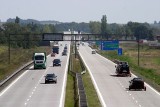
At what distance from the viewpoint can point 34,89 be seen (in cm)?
5975

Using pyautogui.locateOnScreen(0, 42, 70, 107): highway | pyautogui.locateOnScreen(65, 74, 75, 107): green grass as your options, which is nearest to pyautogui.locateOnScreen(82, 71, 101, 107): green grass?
pyautogui.locateOnScreen(65, 74, 75, 107): green grass

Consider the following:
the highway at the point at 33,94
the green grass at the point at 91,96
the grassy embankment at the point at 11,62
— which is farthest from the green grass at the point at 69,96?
the grassy embankment at the point at 11,62

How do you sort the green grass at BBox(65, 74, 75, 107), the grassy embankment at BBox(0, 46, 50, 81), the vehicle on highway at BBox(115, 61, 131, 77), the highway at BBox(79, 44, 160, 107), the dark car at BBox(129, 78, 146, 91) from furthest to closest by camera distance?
the grassy embankment at BBox(0, 46, 50, 81)
the vehicle on highway at BBox(115, 61, 131, 77)
the dark car at BBox(129, 78, 146, 91)
the highway at BBox(79, 44, 160, 107)
the green grass at BBox(65, 74, 75, 107)

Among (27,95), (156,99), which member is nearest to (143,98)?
(156,99)

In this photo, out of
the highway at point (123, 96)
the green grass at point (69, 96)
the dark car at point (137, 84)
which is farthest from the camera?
the dark car at point (137, 84)

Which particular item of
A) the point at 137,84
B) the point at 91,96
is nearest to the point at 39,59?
the point at 137,84

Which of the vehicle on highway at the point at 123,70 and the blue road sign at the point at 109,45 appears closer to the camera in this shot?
the vehicle on highway at the point at 123,70

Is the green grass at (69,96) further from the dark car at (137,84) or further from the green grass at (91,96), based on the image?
the dark car at (137,84)

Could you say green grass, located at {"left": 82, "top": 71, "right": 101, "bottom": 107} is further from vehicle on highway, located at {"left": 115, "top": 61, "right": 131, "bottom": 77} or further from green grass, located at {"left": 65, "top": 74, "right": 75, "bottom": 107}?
vehicle on highway, located at {"left": 115, "top": 61, "right": 131, "bottom": 77}

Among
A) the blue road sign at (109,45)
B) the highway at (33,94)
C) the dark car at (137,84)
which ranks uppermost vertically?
the blue road sign at (109,45)

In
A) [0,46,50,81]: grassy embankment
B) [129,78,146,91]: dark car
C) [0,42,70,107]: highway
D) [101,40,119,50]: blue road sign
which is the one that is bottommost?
[0,46,50,81]: grassy embankment

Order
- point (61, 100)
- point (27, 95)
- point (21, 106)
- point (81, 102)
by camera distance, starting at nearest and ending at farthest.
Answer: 1. point (81, 102)
2. point (21, 106)
3. point (61, 100)
4. point (27, 95)

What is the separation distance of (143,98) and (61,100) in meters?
7.85

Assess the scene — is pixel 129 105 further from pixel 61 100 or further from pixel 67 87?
pixel 67 87
